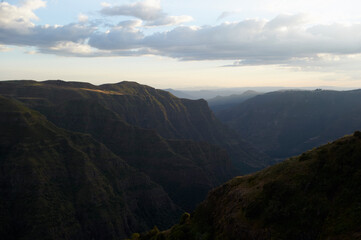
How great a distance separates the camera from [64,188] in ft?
341

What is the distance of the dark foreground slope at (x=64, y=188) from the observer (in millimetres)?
90125

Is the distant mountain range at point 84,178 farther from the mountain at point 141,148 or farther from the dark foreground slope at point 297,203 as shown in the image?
the dark foreground slope at point 297,203

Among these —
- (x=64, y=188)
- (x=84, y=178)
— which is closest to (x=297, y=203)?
(x=64, y=188)

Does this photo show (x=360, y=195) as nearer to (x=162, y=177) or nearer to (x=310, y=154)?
(x=310, y=154)

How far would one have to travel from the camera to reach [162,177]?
16325 centimetres

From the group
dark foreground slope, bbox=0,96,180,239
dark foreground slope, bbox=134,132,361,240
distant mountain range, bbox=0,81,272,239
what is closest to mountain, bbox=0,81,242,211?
distant mountain range, bbox=0,81,272,239

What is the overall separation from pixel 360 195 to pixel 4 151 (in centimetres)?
11601

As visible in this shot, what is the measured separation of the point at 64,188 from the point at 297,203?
93.2m

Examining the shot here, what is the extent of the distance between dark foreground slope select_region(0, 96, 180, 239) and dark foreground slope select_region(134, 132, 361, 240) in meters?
67.0

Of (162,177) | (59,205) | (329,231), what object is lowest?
(162,177)

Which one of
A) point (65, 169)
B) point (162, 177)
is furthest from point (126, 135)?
point (65, 169)

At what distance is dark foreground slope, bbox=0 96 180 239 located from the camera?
9012 centimetres

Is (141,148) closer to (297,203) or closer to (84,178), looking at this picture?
(84,178)

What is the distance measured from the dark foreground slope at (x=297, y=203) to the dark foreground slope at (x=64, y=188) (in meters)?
67.0
